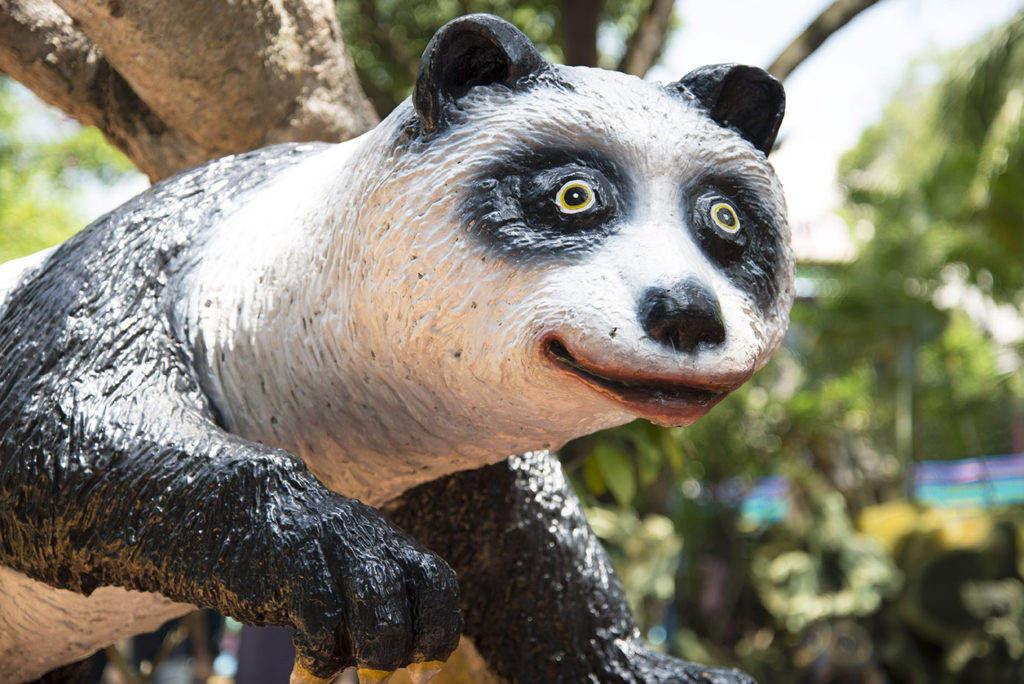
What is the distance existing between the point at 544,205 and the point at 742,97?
294mm

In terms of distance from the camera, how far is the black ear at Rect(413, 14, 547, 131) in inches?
35.7

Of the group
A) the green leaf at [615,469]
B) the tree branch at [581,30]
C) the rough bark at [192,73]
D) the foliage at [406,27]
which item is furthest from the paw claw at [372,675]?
the foliage at [406,27]

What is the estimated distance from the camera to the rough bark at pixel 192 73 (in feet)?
5.20

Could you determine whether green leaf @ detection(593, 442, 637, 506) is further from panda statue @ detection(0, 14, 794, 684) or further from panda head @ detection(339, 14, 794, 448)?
panda head @ detection(339, 14, 794, 448)

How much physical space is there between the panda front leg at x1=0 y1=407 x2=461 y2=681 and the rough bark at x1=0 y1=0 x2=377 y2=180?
34.6 inches

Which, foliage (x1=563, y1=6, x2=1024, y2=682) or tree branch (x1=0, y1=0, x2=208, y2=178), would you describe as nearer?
tree branch (x1=0, y1=0, x2=208, y2=178)

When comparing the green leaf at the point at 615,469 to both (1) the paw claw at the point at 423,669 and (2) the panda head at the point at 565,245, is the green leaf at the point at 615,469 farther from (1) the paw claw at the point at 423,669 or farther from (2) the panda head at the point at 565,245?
(1) the paw claw at the point at 423,669

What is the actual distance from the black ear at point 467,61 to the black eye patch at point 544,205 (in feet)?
0.31

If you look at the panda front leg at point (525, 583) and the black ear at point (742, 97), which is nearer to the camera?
the black ear at point (742, 97)

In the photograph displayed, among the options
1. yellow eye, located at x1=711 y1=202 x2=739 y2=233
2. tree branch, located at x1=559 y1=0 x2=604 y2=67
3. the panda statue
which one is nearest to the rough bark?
the panda statue

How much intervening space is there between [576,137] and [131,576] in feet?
1.82

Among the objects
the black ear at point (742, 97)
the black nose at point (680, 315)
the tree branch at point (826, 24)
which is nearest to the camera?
the black nose at point (680, 315)

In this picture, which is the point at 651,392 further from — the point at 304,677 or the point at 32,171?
the point at 32,171

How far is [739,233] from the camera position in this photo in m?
0.92
